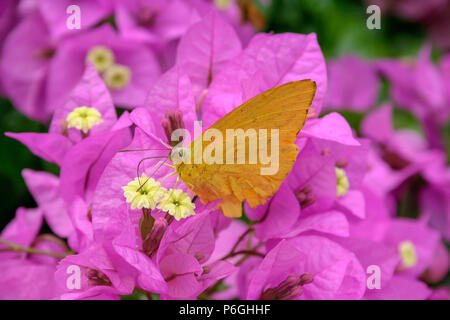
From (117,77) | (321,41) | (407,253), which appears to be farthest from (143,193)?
(321,41)

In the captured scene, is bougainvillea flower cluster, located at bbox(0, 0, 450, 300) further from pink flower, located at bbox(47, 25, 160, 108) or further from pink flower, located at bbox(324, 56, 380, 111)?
pink flower, located at bbox(324, 56, 380, 111)

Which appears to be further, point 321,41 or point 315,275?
point 321,41

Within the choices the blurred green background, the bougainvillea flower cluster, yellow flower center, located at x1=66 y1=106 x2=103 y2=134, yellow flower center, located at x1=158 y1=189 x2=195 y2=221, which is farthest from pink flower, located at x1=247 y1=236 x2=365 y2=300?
the blurred green background

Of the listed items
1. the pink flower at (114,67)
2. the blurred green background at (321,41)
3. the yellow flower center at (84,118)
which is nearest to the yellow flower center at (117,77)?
the pink flower at (114,67)

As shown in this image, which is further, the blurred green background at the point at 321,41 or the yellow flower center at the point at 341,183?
the blurred green background at the point at 321,41

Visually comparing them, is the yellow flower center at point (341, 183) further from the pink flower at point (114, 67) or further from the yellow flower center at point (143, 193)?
the pink flower at point (114, 67)

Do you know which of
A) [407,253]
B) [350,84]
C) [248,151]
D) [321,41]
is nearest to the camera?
[248,151]

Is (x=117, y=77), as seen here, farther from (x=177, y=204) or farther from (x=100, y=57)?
(x=177, y=204)
